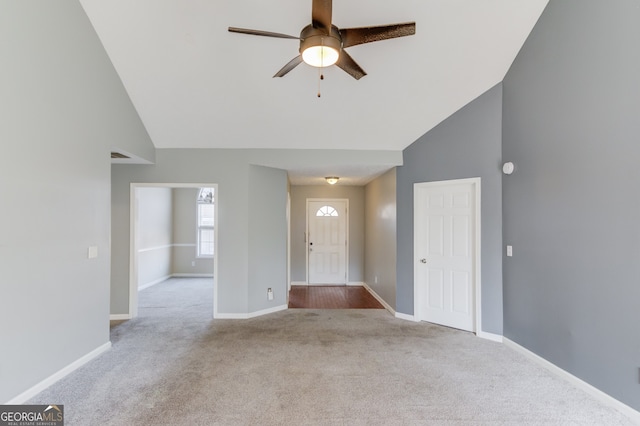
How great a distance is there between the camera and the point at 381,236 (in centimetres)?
579

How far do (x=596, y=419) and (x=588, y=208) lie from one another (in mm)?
1622

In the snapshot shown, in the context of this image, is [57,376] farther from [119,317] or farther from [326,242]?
[326,242]

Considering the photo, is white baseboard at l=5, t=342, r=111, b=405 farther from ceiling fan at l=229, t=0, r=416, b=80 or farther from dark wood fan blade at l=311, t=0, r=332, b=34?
dark wood fan blade at l=311, t=0, r=332, b=34

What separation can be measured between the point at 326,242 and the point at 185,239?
12.3 feet

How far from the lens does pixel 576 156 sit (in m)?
2.88

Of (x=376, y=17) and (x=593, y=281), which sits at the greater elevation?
(x=376, y=17)

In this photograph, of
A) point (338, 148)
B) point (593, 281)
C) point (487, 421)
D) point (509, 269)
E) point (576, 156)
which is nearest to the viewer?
point (487, 421)

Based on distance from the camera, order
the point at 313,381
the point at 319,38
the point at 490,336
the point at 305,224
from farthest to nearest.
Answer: the point at 305,224
the point at 490,336
the point at 313,381
the point at 319,38

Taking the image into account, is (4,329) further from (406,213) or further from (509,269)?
(509,269)

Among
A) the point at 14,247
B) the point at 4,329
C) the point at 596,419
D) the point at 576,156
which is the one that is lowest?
the point at 596,419

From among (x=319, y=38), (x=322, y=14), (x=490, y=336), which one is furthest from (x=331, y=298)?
(x=322, y=14)

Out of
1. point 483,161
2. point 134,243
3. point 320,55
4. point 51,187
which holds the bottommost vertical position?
point 134,243

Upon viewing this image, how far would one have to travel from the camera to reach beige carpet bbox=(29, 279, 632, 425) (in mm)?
2344

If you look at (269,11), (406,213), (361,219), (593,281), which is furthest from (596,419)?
(361,219)
